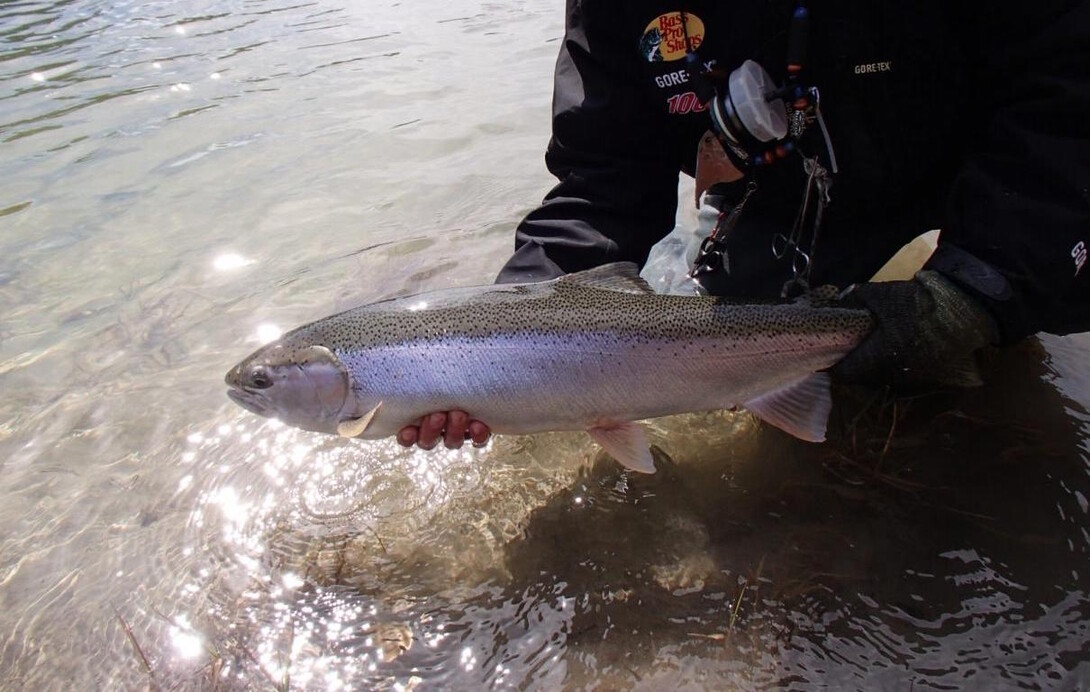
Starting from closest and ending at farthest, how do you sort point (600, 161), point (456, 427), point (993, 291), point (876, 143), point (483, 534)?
point (993, 291) → point (456, 427) → point (876, 143) → point (483, 534) → point (600, 161)

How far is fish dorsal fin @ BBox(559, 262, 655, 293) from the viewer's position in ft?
8.58

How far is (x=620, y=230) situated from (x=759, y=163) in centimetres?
62

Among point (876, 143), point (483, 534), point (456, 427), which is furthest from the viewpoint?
point (483, 534)

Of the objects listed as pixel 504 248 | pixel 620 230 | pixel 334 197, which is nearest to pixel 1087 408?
pixel 620 230

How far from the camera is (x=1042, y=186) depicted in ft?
7.62

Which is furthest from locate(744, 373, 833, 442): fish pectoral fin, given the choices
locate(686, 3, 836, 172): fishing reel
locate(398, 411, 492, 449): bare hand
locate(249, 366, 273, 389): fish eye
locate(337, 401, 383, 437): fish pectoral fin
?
locate(249, 366, 273, 389): fish eye

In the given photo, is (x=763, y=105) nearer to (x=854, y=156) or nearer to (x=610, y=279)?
(x=854, y=156)

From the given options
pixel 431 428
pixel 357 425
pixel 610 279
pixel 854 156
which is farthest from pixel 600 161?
pixel 357 425

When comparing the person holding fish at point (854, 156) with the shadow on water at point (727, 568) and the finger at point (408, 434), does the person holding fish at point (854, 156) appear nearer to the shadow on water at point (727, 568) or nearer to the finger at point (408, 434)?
the finger at point (408, 434)

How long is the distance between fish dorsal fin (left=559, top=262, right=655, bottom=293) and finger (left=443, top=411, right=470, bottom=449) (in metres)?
0.60

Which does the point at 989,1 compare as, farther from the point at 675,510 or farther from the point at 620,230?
the point at 675,510

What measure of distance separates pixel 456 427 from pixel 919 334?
5.07 feet

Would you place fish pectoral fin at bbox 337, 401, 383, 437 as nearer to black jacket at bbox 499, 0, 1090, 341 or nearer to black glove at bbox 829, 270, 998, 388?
black jacket at bbox 499, 0, 1090, 341

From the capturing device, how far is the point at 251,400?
2.58 metres
